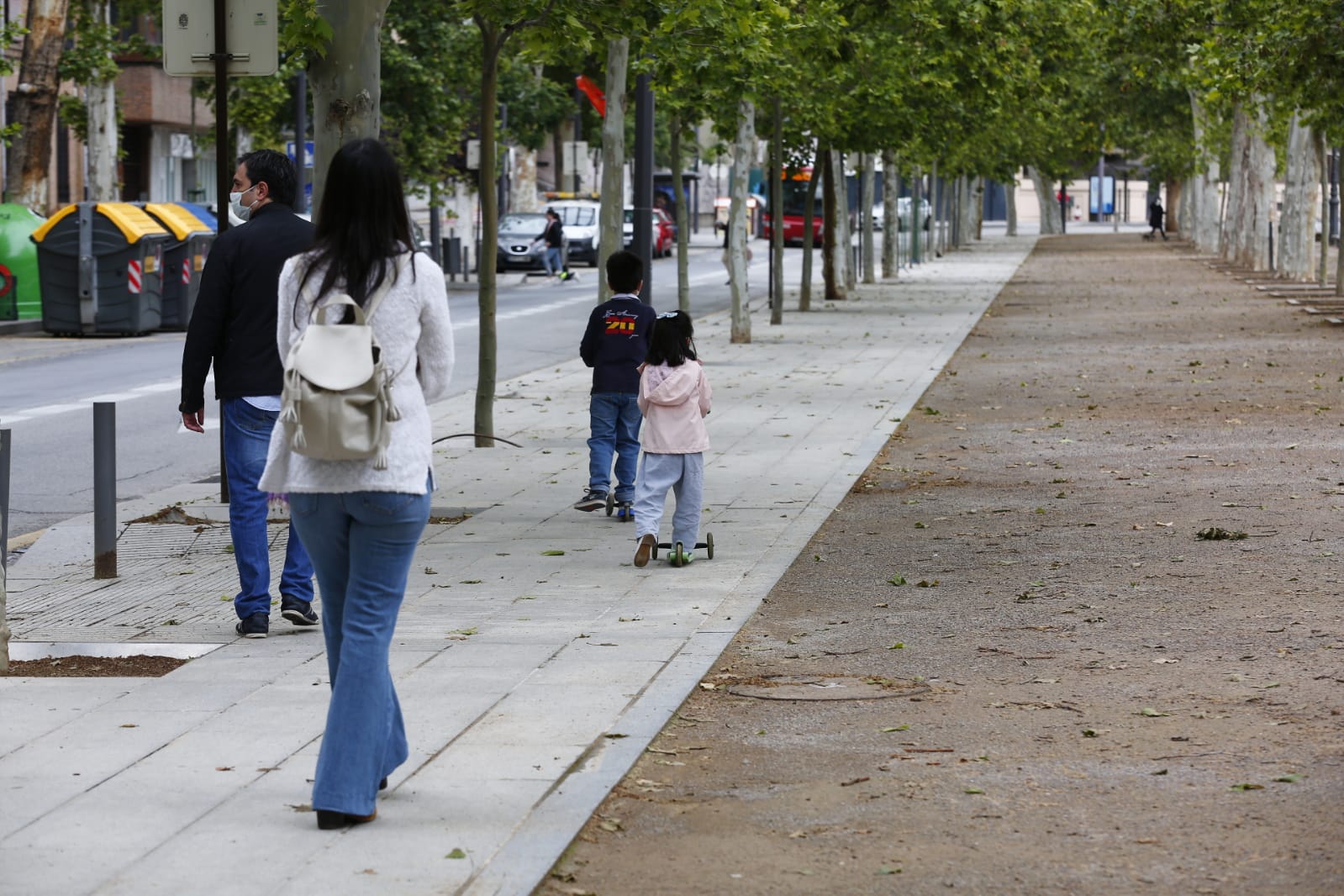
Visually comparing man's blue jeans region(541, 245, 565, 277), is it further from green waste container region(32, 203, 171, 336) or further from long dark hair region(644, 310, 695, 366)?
long dark hair region(644, 310, 695, 366)

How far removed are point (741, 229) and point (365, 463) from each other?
2241 cm

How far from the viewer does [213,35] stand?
1128cm

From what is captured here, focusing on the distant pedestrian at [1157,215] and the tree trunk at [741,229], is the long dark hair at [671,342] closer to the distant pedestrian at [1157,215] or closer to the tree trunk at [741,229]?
the tree trunk at [741,229]

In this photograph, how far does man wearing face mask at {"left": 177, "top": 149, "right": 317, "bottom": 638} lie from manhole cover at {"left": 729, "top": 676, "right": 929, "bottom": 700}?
2.03 metres

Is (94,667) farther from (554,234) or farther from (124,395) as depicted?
(554,234)

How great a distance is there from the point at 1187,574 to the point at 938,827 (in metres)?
4.30

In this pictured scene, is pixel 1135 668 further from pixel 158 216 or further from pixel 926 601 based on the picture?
pixel 158 216

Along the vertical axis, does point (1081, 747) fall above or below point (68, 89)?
below

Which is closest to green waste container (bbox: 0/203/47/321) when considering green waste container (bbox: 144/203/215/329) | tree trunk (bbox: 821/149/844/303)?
green waste container (bbox: 144/203/215/329)

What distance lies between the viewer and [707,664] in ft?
24.3

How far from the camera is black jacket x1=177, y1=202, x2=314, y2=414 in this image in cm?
786

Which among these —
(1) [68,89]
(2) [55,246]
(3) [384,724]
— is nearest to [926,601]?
(3) [384,724]

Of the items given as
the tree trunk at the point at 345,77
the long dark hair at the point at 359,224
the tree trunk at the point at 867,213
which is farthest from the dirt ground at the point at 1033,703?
the tree trunk at the point at 867,213

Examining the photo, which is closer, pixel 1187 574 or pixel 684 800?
pixel 684 800
